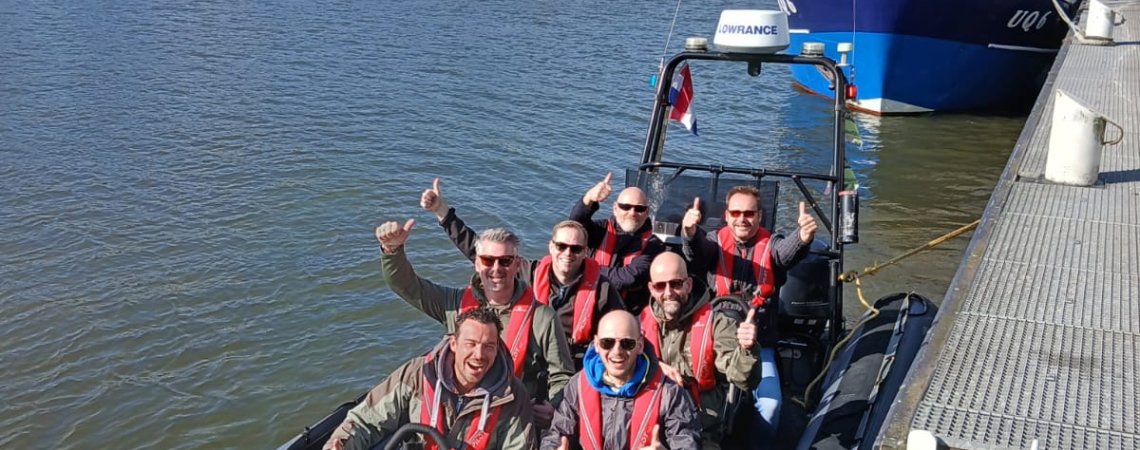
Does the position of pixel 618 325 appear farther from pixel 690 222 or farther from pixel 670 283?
pixel 690 222

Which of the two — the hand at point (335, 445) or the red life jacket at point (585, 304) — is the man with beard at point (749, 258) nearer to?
the red life jacket at point (585, 304)

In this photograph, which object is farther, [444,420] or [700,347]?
[700,347]

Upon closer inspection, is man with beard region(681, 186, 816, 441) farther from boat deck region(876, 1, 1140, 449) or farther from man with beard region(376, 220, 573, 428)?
man with beard region(376, 220, 573, 428)

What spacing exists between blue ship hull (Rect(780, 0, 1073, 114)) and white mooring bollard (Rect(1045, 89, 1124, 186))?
8900 millimetres

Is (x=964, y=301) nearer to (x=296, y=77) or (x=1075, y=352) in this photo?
(x=1075, y=352)

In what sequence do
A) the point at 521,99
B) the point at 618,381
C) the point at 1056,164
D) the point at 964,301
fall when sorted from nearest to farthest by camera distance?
the point at 618,381, the point at 964,301, the point at 1056,164, the point at 521,99

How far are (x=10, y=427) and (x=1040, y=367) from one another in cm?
594

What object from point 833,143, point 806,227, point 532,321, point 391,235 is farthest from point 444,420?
point 833,143

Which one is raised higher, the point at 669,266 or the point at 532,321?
the point at 669,266

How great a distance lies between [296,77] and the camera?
16.0m

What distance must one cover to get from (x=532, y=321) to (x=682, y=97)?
2497 mm

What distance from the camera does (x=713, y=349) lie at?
13.9 ft

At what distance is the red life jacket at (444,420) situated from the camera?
379 cm

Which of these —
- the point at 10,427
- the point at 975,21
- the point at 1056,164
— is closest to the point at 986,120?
the point at 975,21
